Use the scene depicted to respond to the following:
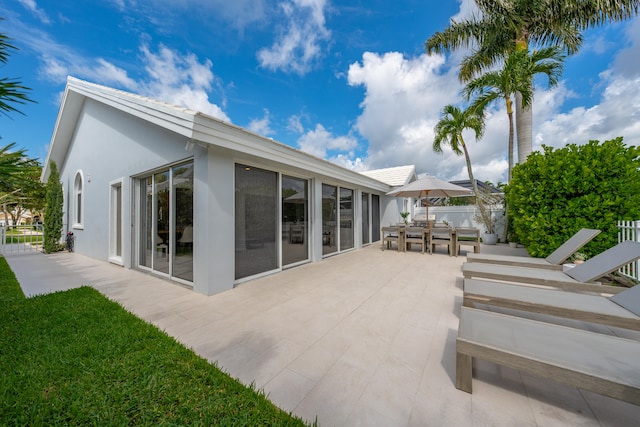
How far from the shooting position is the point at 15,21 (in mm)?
6773

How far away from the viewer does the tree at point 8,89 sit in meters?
2.35

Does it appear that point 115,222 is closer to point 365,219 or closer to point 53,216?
point 53,216

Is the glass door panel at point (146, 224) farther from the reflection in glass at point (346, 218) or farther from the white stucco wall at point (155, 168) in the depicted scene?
the reflection in glass at point (346, 218)

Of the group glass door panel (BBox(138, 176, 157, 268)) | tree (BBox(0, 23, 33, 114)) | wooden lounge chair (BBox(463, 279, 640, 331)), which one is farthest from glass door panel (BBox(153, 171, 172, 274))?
wooden lounge chair (BBox(463, 279, 640, 331))

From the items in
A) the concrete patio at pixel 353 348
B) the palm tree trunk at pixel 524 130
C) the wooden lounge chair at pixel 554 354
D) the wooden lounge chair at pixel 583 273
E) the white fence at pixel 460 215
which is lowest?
the concrete patio at pixel 353 348

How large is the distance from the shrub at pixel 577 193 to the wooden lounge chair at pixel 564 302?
398 cm

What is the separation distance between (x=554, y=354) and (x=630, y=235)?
5512 millimetres

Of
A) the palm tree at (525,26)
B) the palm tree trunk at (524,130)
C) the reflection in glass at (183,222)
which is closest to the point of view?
the reflection in glass at (183,222)

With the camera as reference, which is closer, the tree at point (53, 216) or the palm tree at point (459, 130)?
the tree at point (53, 216)

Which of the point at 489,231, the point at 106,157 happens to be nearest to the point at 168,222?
the point at 106,157

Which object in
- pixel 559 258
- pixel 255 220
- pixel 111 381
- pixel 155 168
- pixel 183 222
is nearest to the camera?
pixel 111 381

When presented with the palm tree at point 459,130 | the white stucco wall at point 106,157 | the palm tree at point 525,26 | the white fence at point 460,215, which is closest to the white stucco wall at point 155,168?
the white stucco wall at point 106,157

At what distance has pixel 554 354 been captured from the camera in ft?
6.10

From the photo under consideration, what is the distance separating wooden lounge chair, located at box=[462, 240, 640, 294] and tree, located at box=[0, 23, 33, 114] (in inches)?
254
